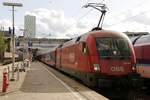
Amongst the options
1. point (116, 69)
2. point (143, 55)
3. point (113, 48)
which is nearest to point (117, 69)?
point (116, 69)

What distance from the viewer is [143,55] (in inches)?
862

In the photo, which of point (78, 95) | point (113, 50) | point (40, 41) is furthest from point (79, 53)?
point (40, 41)

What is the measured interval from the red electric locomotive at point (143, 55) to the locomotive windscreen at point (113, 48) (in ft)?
6.20

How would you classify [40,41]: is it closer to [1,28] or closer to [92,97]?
[1,28]

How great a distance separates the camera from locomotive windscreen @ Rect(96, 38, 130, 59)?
19.4 meters

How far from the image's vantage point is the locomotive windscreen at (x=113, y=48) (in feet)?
63.8

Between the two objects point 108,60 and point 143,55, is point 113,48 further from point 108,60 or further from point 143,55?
point 143,55

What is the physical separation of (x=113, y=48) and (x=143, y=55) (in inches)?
113

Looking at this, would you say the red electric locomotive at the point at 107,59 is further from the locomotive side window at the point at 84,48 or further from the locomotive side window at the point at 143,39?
the locomotive side window at the point at 143,39

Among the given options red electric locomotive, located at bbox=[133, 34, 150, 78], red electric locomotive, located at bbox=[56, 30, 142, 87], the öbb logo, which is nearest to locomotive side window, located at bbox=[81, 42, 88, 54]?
red electric locomotive, located at bbox=[56, 30, 142, 87]

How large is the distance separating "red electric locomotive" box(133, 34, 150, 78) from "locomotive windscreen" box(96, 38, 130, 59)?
1890mm

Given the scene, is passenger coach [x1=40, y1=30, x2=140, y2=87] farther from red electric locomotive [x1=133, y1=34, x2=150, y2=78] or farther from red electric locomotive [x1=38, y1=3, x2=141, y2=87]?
red electric locomotive [x1=133, y1=34, x2=150, y2=78]

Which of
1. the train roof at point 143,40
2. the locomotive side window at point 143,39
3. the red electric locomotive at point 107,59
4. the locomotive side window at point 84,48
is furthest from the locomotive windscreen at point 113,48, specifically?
the locomotive side window at point 143,39

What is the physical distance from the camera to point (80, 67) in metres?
22.1
